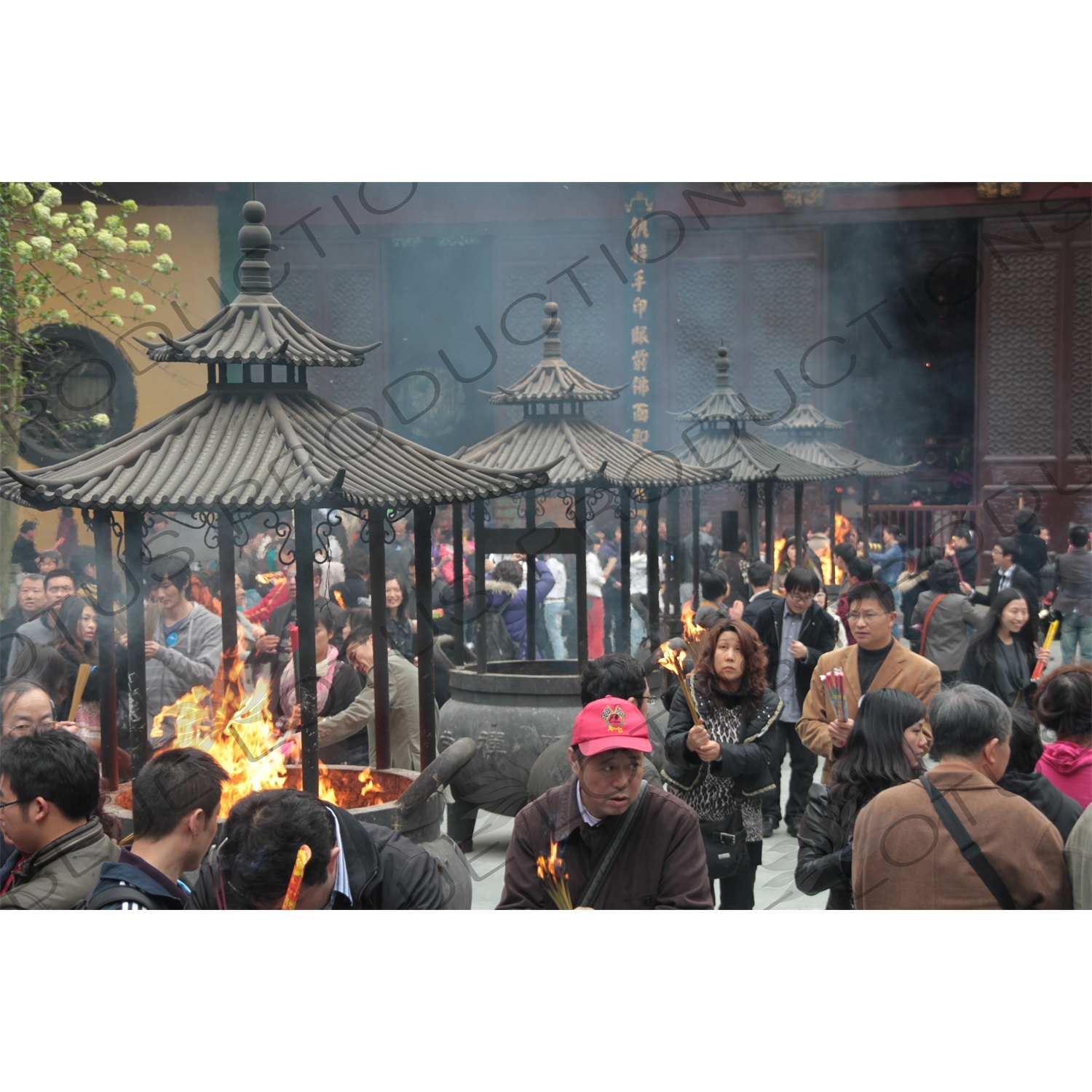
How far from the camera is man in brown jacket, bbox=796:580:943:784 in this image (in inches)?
167

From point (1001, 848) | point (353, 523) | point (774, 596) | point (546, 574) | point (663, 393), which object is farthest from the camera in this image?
point (663, 393)

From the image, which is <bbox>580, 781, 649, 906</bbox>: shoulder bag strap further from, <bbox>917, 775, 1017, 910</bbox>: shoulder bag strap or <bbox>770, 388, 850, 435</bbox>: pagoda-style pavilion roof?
<bbox>770, 388, 850, 435</bbox>: pagoda-style pavilion roof

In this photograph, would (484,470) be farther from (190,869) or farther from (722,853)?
(190,869)

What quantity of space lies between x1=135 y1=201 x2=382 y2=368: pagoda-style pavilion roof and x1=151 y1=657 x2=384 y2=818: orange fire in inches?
55.4

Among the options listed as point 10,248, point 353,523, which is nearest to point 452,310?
point 353,523

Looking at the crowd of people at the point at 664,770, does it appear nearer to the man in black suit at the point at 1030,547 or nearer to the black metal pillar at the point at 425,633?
the black metal pillar at the point at 425,633

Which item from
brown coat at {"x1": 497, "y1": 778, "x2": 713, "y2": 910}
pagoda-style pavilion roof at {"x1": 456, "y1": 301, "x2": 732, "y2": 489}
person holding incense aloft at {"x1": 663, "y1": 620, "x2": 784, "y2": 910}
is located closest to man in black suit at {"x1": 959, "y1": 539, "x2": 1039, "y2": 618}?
pagoda-style pavilion roof at {"x1": 456, "y1": 301, "x2": 732, "y2": 489}

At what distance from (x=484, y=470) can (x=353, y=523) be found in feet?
24.3

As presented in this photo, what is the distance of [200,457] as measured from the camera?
4.25 meters

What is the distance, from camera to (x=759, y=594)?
22.7ft

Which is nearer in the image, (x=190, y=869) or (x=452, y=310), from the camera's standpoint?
(x=190, y=869)

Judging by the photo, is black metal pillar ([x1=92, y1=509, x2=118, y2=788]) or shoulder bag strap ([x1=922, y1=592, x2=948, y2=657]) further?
shoulder bag strap ([x1=922, y1=592, x2=948, y2=657])

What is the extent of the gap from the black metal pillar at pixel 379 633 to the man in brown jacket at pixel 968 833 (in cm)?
231

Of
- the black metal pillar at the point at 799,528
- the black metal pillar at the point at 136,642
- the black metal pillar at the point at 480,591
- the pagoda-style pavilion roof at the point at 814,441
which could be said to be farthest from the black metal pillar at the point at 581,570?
the pagoda-style pavilion roof at the point at 814,441
